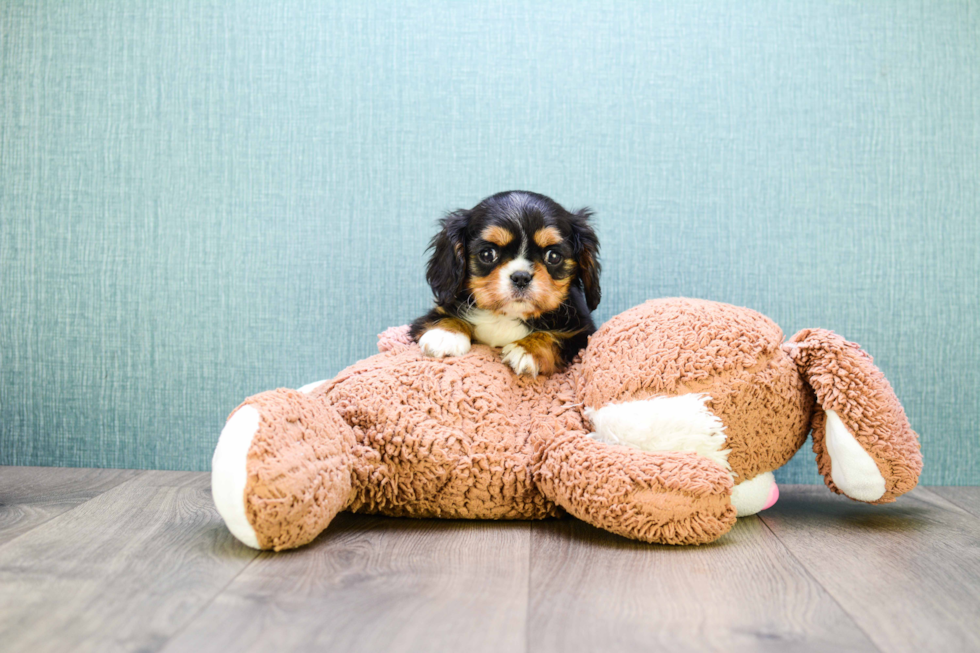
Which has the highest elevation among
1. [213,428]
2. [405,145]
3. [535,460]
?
[405,145]

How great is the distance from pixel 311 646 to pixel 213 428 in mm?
1459

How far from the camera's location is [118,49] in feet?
7.50

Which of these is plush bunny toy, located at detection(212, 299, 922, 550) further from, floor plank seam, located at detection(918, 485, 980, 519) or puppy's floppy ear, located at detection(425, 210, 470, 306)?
floor plank seam, located at detection(918, 485, 980, 519)

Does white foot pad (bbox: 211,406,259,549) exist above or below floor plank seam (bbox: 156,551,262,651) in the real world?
above

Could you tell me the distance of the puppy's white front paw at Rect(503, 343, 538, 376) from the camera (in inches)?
68.7

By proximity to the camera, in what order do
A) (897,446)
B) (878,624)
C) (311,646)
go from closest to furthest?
1. (311,646)
2. (878,624)
3. (897,446)

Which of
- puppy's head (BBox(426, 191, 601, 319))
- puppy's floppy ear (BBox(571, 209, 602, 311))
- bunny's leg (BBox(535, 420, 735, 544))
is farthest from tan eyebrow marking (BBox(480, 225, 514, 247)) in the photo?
bunny's leg (BBox(535, 420, 735, 544))

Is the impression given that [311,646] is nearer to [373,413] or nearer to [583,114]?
[373,413]

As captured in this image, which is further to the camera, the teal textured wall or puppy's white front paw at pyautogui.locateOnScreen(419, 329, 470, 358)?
the teal textured wall

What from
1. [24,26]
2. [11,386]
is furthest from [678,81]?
[11,386]

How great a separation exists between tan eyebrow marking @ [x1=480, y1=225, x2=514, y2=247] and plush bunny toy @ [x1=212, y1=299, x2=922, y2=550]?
0.30 m

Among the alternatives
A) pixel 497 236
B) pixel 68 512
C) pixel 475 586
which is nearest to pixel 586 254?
pixel 497 236

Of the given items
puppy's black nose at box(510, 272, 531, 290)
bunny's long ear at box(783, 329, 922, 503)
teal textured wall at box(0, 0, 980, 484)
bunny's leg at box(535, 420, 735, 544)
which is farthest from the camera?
teal textured wall at box(0, 0, 980, 484)

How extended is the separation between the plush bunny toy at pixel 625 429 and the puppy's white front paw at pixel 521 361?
34 millimetres
